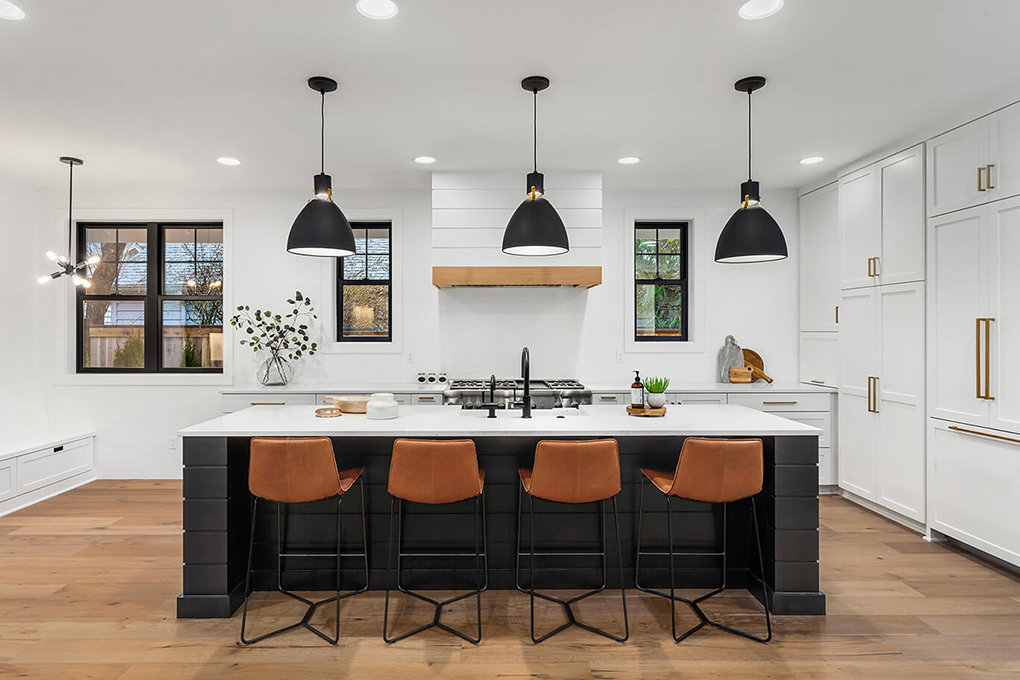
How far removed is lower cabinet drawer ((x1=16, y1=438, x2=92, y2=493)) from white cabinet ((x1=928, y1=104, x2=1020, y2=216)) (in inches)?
270

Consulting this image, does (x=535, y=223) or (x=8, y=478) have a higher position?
(x=535, y=223)

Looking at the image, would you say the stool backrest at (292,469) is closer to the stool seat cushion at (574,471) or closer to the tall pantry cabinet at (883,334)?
the stool seat cushion at (574,471)

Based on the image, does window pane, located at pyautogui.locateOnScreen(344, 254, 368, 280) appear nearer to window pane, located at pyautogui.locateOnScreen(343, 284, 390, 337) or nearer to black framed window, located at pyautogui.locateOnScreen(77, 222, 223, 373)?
window pane, located at pyautogui.locateOnScreen(343, 284, 390, 337)

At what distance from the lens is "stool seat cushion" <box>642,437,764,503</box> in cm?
249

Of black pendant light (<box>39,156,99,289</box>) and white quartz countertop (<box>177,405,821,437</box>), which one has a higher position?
black pendant light (<box>39,156,99,289</box>)

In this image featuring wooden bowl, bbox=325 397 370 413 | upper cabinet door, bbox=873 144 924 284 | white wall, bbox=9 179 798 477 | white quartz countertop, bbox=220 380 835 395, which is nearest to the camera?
wooden bowl, bbox=325 397 370 413

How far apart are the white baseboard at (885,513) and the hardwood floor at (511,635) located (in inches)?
15.0

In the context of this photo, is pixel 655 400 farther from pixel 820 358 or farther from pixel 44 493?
pixel 44 493

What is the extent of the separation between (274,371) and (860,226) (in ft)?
16.5

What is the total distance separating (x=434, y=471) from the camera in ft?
8.22

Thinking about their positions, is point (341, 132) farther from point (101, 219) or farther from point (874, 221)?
point (874, 221)

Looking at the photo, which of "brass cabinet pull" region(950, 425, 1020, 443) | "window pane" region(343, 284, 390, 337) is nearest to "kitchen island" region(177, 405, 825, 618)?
"brass cabinet pull" region(950, 425, 1020, 443)

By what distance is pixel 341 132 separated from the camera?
12.4 feet

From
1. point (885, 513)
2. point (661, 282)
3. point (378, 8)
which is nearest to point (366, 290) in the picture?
point (661, 282)
